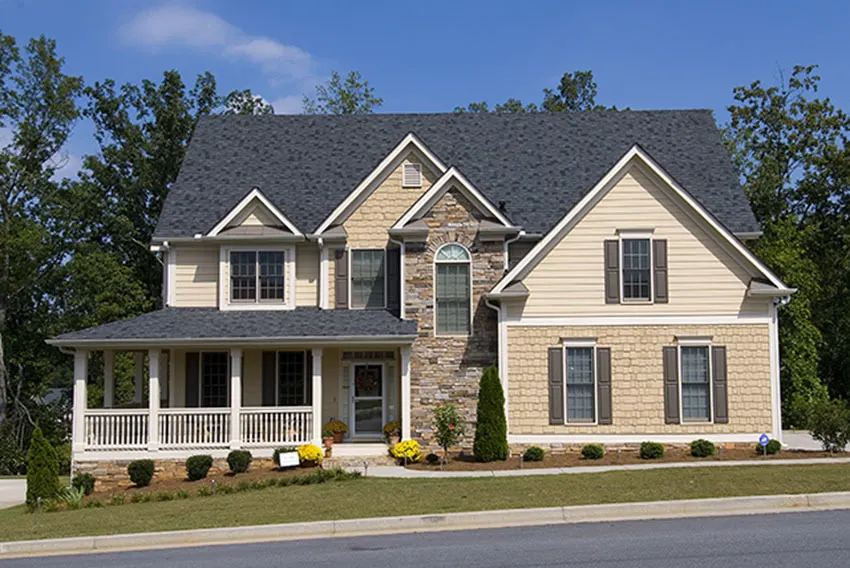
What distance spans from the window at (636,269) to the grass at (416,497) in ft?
18.0

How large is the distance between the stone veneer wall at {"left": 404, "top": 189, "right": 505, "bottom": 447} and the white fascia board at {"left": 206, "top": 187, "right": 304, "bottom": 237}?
357 centimetres

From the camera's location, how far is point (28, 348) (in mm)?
42594

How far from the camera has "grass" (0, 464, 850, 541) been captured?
14.4 m

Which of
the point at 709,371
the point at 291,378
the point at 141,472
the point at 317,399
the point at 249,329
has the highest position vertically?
the point at 249,329

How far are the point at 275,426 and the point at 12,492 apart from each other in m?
7.56

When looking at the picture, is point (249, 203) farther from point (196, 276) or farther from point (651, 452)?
point (651, 452)

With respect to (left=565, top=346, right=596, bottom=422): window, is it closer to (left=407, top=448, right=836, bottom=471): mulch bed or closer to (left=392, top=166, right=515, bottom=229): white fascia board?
(left=407, top=448, right=836, bottom=471): mulch bed

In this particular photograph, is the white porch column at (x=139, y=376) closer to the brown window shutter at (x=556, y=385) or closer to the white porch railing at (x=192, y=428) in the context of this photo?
the white porch railing at (x=192, y=428)

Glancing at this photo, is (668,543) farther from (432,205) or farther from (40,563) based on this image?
(432,205)

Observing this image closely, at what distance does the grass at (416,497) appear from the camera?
568 inches

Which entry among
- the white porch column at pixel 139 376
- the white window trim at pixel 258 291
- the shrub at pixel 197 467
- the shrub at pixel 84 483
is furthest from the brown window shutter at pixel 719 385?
the white porch column at pixel 139 376

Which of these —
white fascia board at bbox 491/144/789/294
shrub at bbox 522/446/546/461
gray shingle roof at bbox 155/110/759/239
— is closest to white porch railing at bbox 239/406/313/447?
shrub at bbox 522/446/546/461

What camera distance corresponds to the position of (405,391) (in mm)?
22594

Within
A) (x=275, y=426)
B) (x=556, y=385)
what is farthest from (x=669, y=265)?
(x=275, y=426)
